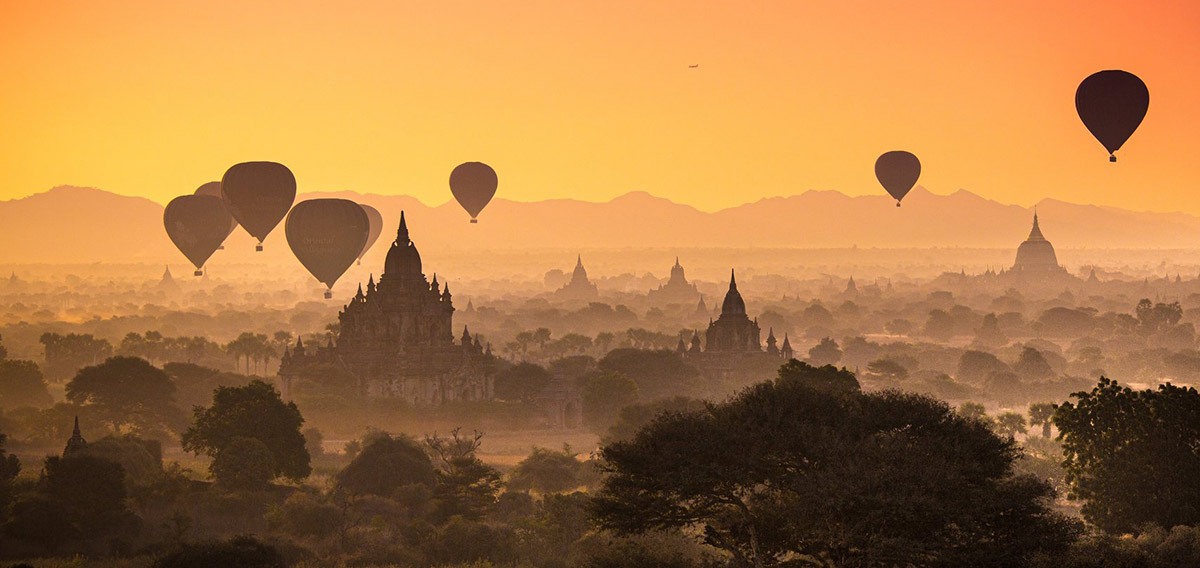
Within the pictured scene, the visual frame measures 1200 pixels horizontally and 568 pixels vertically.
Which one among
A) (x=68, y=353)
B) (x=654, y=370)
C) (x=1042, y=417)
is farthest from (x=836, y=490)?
(x=68, y=353)

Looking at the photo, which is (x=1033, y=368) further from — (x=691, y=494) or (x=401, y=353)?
(x=691, y=494)

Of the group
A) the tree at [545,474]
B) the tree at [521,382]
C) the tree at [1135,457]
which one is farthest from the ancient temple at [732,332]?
the tree at [1135,457]

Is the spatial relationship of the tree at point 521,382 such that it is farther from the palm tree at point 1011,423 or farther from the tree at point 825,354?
the tree at point 825,354

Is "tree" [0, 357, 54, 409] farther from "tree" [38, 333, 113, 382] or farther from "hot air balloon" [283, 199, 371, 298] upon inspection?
"tree" [38, 333, 113, 382]

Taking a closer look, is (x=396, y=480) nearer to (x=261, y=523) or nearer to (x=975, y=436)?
(x=261, y=523)

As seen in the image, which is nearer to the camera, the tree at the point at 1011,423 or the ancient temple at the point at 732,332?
the tree at the point at 1011,423

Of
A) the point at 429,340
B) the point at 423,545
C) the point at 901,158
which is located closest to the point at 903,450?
the point at 423,545
